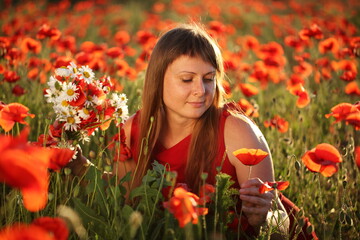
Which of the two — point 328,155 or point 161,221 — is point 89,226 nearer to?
point 161,221

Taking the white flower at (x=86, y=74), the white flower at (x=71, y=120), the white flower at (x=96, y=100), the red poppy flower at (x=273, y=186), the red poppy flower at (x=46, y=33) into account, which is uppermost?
the red poppy flower at (x=46, y=33)

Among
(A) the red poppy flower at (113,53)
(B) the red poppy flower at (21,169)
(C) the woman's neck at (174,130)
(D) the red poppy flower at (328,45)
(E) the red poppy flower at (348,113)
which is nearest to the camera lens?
(B) the red poppy flower at (21,169)

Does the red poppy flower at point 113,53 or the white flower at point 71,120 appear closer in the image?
the white flower at point 71,120

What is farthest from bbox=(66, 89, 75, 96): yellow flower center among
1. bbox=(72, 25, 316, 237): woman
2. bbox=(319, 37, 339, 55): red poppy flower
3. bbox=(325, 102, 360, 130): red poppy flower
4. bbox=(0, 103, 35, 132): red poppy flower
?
bbox=(319, 37, 339, 55): red poppy flower

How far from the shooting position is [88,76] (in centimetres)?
185

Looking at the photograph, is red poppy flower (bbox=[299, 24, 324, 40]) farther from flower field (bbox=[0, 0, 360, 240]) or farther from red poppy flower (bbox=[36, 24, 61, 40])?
red poppy flower (bbox=[36, 24, 61, 40])

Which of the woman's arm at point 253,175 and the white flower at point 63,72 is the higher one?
the white flower at point 63,72

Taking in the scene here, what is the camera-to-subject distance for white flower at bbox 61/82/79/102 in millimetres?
1740

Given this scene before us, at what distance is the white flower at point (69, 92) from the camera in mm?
1740

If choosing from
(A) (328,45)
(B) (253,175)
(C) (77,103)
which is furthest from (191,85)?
(A) (328,45)

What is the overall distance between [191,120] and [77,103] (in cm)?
87

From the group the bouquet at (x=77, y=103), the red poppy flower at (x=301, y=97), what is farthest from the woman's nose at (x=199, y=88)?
the red poppy flower at (x=301, y=97)

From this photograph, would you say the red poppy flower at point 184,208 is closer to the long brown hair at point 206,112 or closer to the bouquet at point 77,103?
the bouquet at point 77,103

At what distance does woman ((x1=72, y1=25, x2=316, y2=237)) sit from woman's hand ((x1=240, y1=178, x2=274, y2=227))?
338 mm
